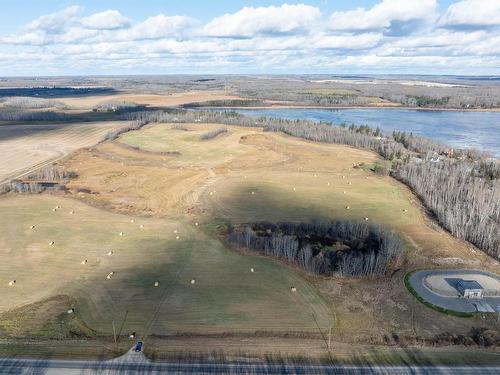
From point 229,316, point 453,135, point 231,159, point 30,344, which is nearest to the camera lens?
point 30,344

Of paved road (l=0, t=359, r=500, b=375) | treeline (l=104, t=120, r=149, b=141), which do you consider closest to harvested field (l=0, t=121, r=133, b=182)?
treeline (l=104, t=120, r=149, b=141)

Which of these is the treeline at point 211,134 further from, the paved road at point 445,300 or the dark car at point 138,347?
the dark car at point 138,347

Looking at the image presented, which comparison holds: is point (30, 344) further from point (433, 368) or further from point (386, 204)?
point (386, 204)

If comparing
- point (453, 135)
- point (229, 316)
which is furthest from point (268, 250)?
point (453, 135)

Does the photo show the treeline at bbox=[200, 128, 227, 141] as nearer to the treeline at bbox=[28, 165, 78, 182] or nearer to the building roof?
the treeline at bbox=[28, 165, 78, 182]

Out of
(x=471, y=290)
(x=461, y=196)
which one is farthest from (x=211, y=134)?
(x=471, y=290)
